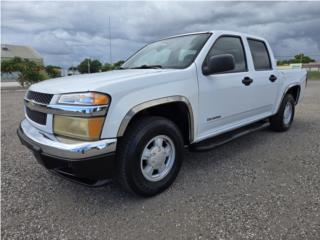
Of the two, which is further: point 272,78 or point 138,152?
point 272,78

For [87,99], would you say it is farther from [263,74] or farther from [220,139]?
[263,74]

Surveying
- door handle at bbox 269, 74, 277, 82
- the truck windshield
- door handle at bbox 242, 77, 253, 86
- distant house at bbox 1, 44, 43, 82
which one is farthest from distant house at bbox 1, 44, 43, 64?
door handle at bbox 242, 77, 253, 86

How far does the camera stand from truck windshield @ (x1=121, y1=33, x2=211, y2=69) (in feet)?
11.0

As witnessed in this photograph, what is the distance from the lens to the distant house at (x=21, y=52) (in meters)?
64.1

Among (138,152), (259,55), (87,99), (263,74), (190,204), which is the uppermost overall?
(259,55)

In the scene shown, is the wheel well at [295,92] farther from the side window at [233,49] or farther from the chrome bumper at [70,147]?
the chrome bumper at [70,147]

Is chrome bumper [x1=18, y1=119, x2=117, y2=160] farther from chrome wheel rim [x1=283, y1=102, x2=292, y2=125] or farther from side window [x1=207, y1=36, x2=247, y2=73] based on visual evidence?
chrome wheel rim [x1=283, y1=102, x2=292, y2=125]

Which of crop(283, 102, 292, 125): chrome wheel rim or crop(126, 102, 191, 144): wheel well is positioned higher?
crop(126, 102, 191, 144): wheel well

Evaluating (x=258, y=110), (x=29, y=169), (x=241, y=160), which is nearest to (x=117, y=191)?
(x=29, y=169)

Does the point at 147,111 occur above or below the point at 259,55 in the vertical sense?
below

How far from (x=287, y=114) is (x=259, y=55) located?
1.67 m

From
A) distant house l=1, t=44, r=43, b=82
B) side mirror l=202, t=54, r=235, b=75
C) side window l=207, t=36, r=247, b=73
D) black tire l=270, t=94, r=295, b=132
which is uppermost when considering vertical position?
distant house l=1, t=44, r=43, b=82

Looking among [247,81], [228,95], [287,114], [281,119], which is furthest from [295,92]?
[228,95]

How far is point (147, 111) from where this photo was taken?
2887 millimetres
